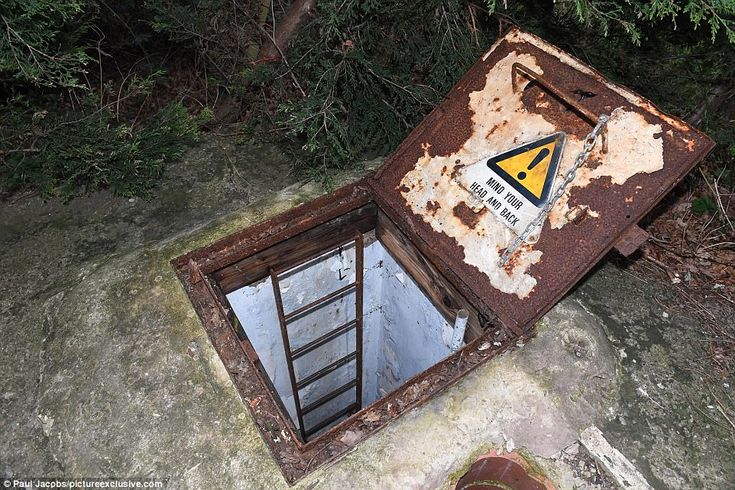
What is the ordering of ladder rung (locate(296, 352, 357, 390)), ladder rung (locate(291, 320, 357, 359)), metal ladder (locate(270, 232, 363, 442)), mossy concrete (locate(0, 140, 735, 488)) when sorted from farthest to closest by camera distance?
ladder rung (locate(296, 352, 357, 390)), ladder rung (locate(291, 320, 357, 359)), metal ladder (locate(270, 232, 363, 442)), mossy concrete (locate(0, 140, 735, 488))

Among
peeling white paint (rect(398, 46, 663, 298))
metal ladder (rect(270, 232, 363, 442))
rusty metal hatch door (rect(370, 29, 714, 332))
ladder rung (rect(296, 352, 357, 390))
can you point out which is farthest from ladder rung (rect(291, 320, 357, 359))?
peeling white paint (rect(398, 46, 663, 298))

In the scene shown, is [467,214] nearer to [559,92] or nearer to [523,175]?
[523,175]

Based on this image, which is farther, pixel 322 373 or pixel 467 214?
pixel 322 373

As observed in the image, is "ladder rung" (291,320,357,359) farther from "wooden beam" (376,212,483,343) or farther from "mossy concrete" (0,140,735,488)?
"mossy concrete" (0,140,735,488)

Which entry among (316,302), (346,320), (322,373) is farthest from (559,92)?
(322,373)

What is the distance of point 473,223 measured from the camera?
2.13 m

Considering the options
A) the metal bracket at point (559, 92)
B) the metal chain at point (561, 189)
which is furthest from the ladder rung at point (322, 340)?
the metal bracket at point (559, 92)

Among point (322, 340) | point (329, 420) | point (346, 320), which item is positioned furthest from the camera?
point (329, 420)

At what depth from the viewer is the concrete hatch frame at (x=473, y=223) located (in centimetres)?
181

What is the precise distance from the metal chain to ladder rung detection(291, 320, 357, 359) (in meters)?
1.54

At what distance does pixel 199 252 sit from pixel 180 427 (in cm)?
79

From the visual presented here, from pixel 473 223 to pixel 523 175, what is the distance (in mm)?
286

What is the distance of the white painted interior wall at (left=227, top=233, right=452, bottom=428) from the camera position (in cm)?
278

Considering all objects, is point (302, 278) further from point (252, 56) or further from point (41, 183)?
point (252, 56)
